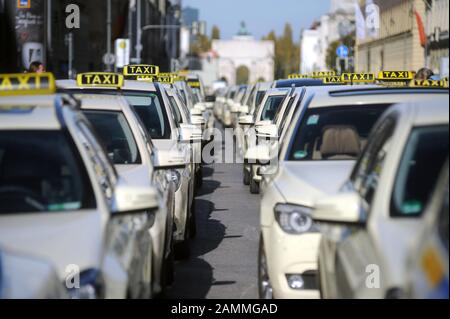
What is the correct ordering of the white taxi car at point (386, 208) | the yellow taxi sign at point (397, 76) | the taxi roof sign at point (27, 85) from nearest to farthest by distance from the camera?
the white taxi car at point (386, 208)
the taxi roof sign at point (27, 85)
the yellow taxi sign at point (397, 76)

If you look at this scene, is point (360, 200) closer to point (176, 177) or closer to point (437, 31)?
point (176, 177)

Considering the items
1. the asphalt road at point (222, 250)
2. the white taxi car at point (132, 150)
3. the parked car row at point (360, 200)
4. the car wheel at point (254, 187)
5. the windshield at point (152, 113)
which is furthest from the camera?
the car wheel at point (254, 187)

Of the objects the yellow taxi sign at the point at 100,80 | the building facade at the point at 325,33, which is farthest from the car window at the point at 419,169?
the building facade at the point at 325,33

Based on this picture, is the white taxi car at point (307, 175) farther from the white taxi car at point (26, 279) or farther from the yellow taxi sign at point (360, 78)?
the yellow taxi sign at point (360, 78)

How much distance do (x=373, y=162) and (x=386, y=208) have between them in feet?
3.17

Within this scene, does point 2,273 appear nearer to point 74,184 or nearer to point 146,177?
point 74,184

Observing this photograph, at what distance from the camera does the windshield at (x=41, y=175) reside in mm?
6203

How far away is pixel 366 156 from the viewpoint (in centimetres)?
675

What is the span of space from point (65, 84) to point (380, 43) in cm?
7822

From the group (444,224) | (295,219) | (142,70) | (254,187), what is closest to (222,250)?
(295,219)

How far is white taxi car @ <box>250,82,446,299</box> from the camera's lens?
7.64m

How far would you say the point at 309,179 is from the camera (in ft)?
26.7

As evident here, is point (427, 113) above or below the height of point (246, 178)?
above

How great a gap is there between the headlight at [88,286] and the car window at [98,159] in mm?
1139
